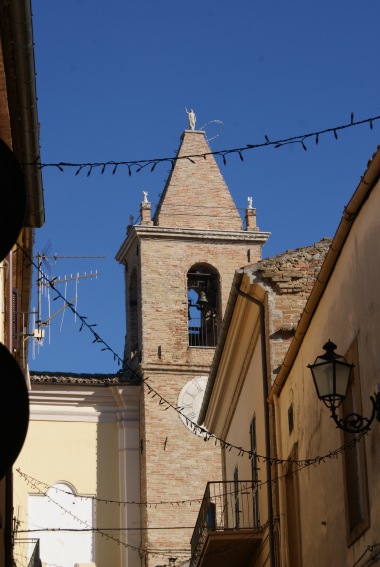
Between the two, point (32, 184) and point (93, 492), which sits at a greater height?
point (32, 184)

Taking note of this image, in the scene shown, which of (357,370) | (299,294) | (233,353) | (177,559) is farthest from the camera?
(177,559)

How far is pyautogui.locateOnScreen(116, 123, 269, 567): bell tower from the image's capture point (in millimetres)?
30875

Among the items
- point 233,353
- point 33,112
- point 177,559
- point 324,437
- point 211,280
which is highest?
point 211,280

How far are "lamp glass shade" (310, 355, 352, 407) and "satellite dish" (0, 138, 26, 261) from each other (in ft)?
18.6

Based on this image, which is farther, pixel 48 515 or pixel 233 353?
pixel 48 515

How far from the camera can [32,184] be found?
36.9ft

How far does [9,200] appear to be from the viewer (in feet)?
8.46

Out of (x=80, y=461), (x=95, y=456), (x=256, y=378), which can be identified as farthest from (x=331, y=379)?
(x=95, y=456)

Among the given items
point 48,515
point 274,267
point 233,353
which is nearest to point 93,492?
point 48,515

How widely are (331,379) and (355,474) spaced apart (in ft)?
6.19

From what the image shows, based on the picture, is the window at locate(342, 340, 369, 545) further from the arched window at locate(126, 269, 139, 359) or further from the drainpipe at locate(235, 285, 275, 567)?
the arched window at locate(126, 269, 139, 359)

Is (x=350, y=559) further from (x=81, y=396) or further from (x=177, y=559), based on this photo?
(x=81, y=396)

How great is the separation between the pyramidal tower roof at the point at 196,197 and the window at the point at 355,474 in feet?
83.4

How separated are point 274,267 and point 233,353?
2517 millimetres
